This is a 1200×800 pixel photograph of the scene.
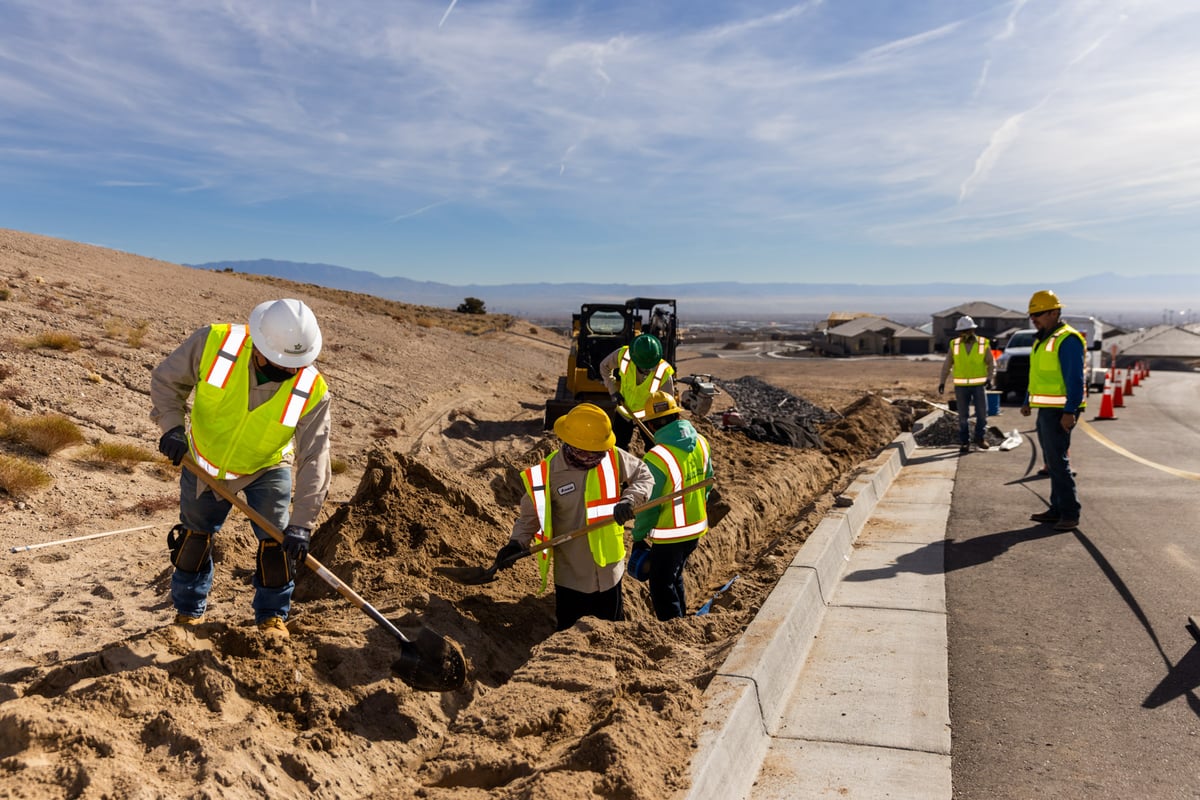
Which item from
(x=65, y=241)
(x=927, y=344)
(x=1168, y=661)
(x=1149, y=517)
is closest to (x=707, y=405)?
(x=1149, y=517)

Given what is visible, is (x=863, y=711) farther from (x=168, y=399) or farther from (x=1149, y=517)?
(x=1149, y=517)

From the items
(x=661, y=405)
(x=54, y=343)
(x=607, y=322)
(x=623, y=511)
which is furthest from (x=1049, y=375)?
(x=54, y=343)

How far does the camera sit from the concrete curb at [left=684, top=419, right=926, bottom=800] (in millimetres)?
3408

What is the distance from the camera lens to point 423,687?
4219 millimetres

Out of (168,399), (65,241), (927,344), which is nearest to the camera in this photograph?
(168,399)

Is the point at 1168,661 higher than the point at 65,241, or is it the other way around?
the point at 65,241

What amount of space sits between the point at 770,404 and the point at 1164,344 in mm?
38208

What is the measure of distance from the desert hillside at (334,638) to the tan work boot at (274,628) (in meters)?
0.09

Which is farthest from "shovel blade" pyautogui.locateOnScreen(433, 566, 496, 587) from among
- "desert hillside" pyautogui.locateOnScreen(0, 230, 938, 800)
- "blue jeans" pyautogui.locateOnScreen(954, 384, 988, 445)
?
"blue jeans" pyautogui.locateOnScreen(954, 384, 988, 445)

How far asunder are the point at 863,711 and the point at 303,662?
2.77m

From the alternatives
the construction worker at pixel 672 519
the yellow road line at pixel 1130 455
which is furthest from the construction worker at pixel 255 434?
the yellow road line at pixel 1130 455

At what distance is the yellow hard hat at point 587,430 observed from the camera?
4758 mm

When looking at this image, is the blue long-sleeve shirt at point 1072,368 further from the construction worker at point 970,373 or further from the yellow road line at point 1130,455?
the construction worker at point 970,373

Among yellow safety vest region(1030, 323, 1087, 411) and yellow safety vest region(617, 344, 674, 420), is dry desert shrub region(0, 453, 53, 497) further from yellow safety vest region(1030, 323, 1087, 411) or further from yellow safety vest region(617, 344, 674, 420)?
yellow safety vest region(1030, 323, 1087, 411)
